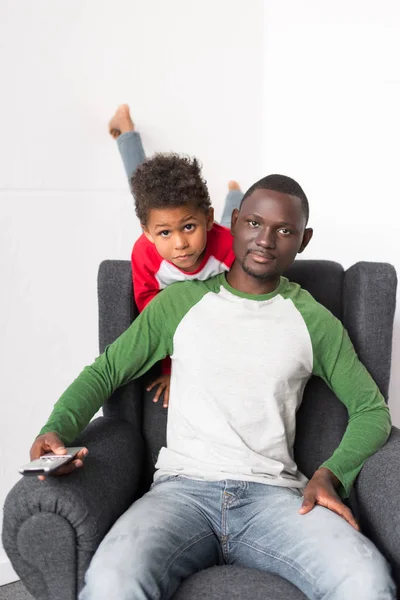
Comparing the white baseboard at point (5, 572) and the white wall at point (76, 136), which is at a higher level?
the white wall at point (76, 136)

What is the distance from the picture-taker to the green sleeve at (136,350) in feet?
5.64

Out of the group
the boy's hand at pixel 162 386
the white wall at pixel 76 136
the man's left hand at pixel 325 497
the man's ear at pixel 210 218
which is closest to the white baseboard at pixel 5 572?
the white wall at pixel 76 136

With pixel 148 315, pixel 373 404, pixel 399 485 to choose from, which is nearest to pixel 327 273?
pixel 373 404

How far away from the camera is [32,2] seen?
7.04 feet

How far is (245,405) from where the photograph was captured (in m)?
1.68

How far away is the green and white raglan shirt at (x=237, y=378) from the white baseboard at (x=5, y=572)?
1.03 metres

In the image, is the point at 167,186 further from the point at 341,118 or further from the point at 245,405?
the point at 341,118

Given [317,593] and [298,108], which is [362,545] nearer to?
[317,593]

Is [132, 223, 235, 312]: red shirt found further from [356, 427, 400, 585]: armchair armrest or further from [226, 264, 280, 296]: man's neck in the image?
[356, 427, 400, 585]: armchair armrest

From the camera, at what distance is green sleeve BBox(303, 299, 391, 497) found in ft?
5.49

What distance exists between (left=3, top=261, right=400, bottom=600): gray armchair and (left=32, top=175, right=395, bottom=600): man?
62mm

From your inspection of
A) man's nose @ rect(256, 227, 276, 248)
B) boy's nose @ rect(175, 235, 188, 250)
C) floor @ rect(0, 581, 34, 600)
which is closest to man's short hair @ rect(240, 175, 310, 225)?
man's nose @ rect(256, 227, 276, 248)

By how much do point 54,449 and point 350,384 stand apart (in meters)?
0.78

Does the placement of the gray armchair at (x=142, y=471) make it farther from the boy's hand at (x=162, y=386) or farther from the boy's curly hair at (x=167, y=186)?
the boy's curly hair at (x=167, y=186)
